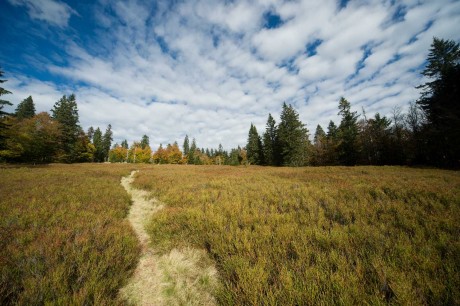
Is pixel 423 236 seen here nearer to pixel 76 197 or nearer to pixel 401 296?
pixel 401 296

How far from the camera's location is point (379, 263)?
10.5ft

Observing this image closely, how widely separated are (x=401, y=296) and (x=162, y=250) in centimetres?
536

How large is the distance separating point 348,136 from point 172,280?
42.6m

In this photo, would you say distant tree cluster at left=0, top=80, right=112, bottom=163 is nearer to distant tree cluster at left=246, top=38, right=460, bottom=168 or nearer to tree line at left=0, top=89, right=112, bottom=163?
tree line at left=0, top=89, right=112, bottom=163

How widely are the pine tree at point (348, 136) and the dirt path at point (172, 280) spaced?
41.5 metres

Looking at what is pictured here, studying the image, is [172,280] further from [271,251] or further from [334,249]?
[334,249]

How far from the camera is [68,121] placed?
43.7 metres

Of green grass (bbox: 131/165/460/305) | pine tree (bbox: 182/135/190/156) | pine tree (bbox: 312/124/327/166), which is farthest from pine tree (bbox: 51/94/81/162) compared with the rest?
pine tree (bbox: 312/124/327/166)

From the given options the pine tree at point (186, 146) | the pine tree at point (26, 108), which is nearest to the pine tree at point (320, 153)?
the pine tree at point (186, 146)

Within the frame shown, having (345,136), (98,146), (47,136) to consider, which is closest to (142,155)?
(98,146)

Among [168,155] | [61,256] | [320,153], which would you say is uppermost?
[168,155]

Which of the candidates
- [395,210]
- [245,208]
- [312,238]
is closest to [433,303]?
[312,238]

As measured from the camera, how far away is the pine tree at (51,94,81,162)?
42.7 metres

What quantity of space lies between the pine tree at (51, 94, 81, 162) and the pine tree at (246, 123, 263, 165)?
49.3 metres
